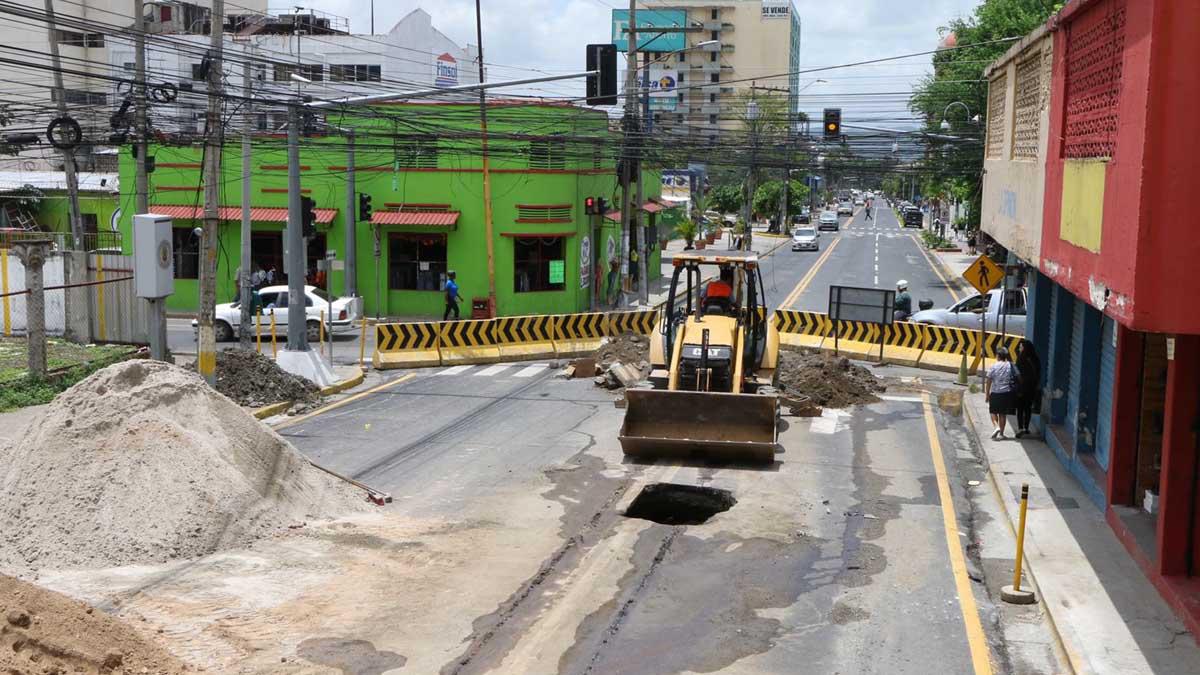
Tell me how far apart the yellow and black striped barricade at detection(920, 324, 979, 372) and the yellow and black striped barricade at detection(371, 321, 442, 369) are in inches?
467

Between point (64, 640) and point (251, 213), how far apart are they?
33.4 m

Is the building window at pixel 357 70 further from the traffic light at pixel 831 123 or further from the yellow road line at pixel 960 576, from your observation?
the yellow road line at pixel 960 576

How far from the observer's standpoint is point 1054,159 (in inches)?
561

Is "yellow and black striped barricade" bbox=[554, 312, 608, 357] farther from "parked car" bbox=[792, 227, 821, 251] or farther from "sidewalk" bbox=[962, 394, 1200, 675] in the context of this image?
"parked car" bbox=[792, 227, 821, 251]

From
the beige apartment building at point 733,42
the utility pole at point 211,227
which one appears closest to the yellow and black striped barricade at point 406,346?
the utility pole at point 211,227

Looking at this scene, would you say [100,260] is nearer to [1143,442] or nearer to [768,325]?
[768,325]

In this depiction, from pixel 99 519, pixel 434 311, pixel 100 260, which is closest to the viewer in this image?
pixel 99 519

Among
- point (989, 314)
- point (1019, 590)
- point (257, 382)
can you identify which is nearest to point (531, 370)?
point (257, 382)

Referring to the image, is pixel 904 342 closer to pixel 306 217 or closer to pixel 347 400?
pixel 347 400

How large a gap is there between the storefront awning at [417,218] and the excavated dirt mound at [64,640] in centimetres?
3145

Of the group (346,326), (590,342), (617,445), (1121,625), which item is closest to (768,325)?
(617,445)

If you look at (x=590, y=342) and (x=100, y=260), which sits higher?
(x=100, y=260)

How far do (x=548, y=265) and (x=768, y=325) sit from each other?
751 inches

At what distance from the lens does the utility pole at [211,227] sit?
70.1ft
